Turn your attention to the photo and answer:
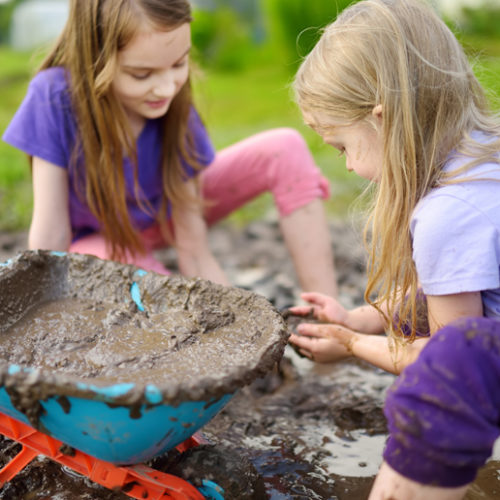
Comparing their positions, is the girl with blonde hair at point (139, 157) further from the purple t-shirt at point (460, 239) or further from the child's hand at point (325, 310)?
the purple t-shirt at point (460, 239)

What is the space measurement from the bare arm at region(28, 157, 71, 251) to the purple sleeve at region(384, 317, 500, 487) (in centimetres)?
147

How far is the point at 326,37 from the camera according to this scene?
1638 millimetres

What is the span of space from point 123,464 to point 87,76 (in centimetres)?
130

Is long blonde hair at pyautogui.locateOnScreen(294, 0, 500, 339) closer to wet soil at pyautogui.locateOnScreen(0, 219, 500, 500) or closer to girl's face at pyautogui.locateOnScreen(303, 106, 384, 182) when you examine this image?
girl's face at pyautogui.locateOnScreen(303, 106, 384, 182)

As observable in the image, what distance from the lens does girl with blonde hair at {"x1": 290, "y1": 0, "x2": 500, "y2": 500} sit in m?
1.26

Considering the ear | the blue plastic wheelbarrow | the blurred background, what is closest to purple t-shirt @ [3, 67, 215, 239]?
the blue plastic wheelbarrow

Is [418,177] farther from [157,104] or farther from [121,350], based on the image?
[157,104]

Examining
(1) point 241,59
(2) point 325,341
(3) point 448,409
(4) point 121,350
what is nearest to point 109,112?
(4) point 121,350

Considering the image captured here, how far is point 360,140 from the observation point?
1.62 meters

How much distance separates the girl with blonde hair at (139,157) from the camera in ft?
6.93

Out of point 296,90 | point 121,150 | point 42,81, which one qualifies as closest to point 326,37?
point 296,90

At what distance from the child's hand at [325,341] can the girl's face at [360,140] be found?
451 mm

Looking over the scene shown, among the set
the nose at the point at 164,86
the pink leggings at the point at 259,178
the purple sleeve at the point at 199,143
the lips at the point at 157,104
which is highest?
the nose at the point at 164,86

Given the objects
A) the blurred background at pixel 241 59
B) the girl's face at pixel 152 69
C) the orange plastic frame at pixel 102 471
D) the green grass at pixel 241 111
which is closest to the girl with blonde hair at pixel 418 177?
the green grass at pixel 241 111
